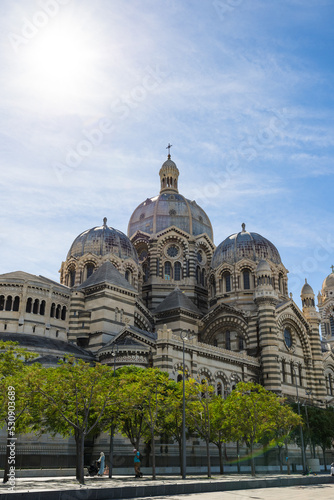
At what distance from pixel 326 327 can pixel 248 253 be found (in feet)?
115

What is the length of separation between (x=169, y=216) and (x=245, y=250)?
1347 centimetres

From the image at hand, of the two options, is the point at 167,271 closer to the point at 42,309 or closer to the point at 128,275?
the point at 128,275

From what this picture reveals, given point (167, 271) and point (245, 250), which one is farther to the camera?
point (167, 271)

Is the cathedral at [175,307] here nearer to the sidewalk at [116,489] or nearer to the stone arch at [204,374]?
the stone arch at [204,374]

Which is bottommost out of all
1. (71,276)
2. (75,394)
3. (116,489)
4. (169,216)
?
(116,489)

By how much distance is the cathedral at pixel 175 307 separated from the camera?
152 feet

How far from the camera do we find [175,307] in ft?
188

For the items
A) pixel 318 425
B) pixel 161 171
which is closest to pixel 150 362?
pixel 318 425

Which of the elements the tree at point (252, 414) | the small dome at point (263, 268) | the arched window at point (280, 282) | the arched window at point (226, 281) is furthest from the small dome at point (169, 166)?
the tree at point (252, 414)

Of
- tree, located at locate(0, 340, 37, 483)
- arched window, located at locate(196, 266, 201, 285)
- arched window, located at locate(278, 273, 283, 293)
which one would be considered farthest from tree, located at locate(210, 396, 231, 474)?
arched window, located at locate(196, 266, 201, 285)

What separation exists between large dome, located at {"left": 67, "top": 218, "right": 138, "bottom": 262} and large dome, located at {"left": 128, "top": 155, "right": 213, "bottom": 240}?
342 inches

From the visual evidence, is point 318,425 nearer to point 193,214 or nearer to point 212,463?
point 212,463

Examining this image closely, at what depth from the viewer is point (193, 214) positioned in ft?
239

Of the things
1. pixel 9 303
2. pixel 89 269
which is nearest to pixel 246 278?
pixel 89 269
